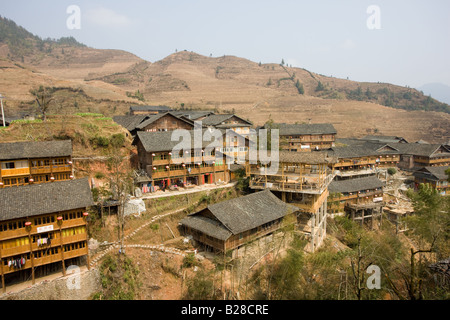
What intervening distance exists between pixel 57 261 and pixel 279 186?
20.3m

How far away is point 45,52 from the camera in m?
177

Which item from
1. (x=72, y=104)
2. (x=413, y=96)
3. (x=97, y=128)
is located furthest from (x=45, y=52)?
(x=413, y=96)

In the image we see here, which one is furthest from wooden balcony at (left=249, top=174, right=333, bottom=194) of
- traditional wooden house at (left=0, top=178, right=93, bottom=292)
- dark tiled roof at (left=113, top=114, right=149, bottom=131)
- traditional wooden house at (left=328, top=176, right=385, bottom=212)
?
dark tiled roof at (left=113, top=114, right=149, bottom=131)

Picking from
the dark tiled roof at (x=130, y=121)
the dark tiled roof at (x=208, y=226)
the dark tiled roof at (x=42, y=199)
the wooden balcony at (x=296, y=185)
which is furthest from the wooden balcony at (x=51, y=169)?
the wooden balcony at (x=296, y=185)

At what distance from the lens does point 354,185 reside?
1602 inches

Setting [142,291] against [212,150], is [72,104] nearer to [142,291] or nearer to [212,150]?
[212,150]

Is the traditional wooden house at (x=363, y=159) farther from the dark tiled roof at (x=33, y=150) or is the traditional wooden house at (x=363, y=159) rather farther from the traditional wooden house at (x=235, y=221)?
the dark tiled roof at (x=33, y=150)

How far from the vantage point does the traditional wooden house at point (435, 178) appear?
149 ft

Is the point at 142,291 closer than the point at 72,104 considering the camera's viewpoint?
Yes

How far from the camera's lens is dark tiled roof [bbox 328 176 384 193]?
3916 cm

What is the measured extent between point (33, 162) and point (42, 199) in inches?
316

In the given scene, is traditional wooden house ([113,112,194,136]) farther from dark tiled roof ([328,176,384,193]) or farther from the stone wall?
dark tiled roof ([328,176,384,193])

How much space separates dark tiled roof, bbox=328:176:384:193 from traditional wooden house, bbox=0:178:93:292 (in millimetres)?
31894

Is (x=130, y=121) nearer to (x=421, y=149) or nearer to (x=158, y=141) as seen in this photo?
(x=158, y=141)
